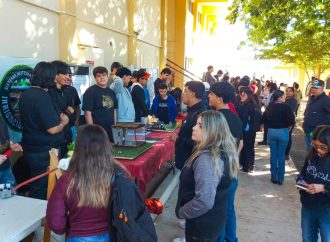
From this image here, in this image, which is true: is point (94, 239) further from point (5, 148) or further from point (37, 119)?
point (37, 119)

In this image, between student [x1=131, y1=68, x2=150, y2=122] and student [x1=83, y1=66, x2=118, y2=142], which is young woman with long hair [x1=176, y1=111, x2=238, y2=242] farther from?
student [x1=131, y1=68, x2=150, y2=122]

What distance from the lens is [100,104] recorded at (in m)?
5.08

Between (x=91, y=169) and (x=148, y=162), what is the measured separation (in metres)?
1.80

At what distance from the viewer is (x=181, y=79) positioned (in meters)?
17.5

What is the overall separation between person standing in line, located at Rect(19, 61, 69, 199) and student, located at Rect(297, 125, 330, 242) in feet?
8.20

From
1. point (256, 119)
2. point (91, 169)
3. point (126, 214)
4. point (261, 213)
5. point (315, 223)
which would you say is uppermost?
point (91, 169)

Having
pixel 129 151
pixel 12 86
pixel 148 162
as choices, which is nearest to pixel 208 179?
pixel 148 162

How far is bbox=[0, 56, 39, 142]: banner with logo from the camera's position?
4.21 m

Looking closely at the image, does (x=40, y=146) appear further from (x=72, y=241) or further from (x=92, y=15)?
(x=92, y=15)

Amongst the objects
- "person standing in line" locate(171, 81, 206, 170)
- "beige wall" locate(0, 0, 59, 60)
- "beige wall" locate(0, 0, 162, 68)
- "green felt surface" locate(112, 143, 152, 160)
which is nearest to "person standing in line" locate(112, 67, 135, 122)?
"beige wall" locate(0, 0, 162, 68)

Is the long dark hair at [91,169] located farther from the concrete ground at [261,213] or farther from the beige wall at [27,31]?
the beige wall at [27,31]

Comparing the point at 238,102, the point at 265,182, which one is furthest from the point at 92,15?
the point at 265,182

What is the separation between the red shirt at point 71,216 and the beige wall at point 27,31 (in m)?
3.34

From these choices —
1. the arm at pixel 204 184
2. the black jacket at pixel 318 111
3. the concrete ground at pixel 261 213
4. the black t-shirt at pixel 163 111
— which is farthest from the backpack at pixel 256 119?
the arm at pixel 204 184
